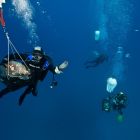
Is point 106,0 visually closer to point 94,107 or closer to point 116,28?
point 116,28

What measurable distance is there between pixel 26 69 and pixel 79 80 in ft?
85.9

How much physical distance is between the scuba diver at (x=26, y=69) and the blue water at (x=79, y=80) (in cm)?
2062

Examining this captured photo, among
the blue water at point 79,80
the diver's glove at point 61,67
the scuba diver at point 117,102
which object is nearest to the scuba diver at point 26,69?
the diver's glove at point 61,67

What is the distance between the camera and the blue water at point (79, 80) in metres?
28.6

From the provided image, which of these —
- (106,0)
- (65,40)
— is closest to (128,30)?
(106,0)

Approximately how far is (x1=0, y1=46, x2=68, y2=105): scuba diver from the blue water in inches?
812

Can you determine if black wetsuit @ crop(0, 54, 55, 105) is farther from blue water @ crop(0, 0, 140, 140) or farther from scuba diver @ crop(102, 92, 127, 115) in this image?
blue water @ crop(0, 0, 140, 140)

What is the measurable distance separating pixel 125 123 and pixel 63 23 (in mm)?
12266

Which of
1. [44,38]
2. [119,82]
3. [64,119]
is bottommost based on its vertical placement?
[64,119]

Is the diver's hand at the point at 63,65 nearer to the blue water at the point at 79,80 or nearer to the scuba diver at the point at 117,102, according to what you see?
the scuba diver at the point at 117,102

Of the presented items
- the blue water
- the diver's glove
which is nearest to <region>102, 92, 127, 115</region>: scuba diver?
the diver's glove

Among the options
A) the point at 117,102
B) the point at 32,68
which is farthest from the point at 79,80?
the point at 32,68

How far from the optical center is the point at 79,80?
31.6 metres

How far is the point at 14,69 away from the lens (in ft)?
17.7
